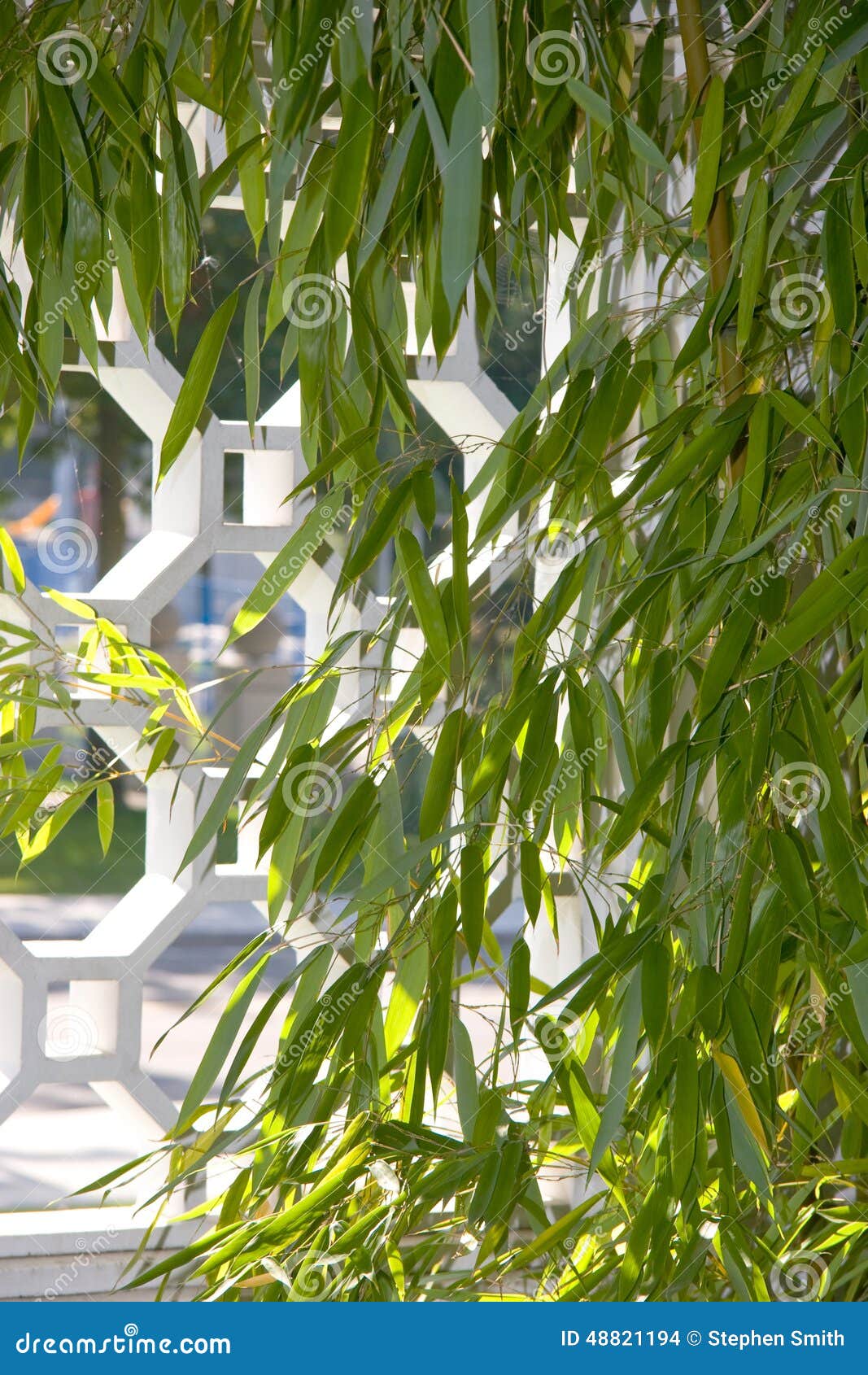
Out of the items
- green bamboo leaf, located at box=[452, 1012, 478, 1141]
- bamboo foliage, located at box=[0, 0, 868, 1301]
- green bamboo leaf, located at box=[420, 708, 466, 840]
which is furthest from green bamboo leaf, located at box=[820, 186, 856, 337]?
green bamboo leaf, located at box=[452, 1012, 478, 1141]

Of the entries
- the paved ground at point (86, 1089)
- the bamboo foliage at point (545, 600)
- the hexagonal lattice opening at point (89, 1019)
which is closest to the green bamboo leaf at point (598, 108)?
the bamboo foliage at point (545, 600)

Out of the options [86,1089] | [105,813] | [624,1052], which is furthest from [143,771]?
[86,1089]

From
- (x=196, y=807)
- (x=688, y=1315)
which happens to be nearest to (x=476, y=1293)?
(x=688, y=1315)

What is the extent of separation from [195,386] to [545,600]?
0.21 meters

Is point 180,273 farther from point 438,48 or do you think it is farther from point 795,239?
point 795,239

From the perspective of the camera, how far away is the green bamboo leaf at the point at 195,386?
1.97 feet

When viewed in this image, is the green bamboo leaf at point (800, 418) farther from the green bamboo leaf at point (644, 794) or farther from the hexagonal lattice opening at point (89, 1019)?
the hexagonal lattice opening at point (89, 1019)

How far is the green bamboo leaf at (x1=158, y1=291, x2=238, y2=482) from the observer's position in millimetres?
601

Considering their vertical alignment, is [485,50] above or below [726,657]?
above

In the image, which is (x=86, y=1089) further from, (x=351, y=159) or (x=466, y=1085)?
(x=351, y=159)

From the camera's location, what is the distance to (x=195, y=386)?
606 millimetres

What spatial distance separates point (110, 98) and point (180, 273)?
0.09m

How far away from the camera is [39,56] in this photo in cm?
61

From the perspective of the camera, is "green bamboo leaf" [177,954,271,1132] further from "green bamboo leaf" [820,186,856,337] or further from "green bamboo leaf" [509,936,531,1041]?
"green bamboo leaf" [820,186,856,337]
